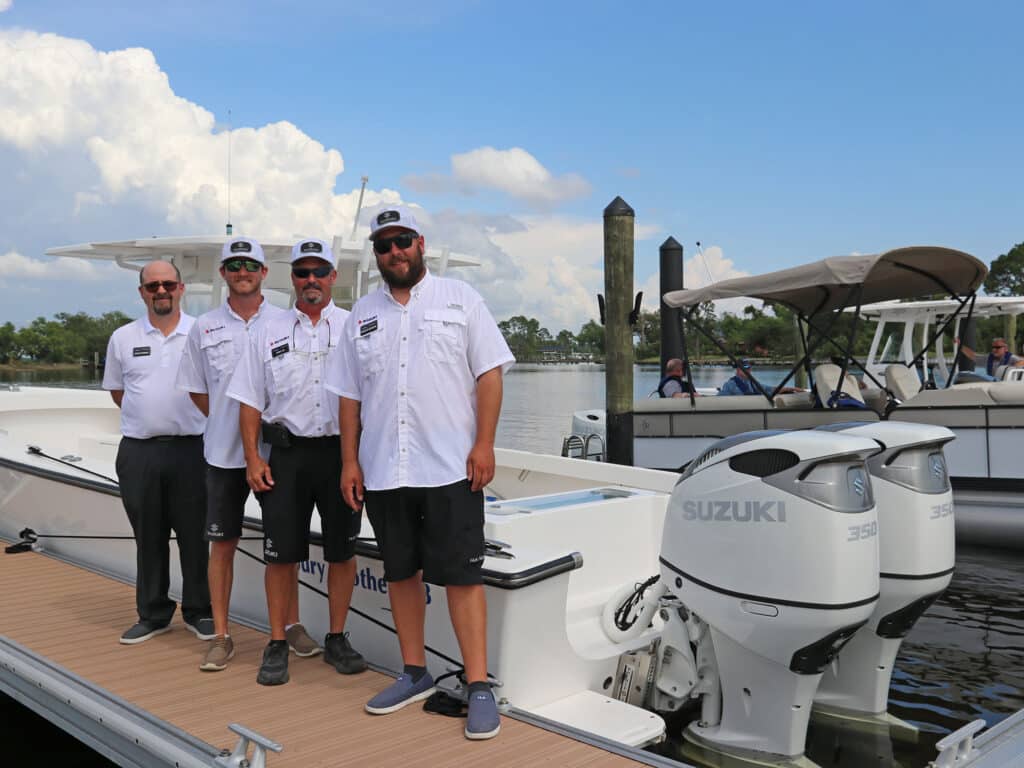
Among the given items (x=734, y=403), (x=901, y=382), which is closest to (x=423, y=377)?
(x=734, y=403)

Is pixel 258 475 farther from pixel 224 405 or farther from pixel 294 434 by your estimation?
pixel 224 405

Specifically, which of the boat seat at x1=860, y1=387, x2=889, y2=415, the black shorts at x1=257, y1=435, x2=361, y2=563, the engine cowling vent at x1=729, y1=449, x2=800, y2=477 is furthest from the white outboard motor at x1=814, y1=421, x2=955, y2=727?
the boat seat at x1=860, y1=387, x2=889, y2=415

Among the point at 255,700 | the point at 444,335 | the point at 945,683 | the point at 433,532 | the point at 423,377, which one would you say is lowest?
the point at 945,683

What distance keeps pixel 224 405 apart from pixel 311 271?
643mm

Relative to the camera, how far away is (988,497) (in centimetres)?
836

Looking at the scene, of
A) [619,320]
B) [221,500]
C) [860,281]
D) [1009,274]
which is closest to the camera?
[221,500]

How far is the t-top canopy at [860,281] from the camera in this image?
7.98 metres

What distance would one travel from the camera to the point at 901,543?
3768mm

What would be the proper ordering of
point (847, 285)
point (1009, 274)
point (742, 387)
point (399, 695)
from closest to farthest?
point (399, 695)
point (847, 285)
point (742, 387)
point (1009, 274)

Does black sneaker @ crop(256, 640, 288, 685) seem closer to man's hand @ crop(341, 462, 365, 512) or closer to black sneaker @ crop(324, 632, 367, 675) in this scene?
black sneaker @ crop(324, 632, 367, 675)

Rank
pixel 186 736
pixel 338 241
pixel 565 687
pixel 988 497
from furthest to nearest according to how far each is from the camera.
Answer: pixel 988 497 < pixel 338 241 < pixel 565 687 < pixel 186 736

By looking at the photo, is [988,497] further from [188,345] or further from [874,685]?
[188,345]

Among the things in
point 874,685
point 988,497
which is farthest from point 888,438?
point 988,497

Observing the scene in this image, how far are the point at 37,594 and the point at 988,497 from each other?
24.4ft
